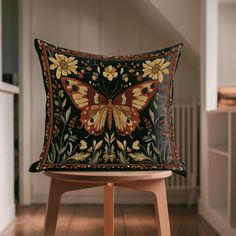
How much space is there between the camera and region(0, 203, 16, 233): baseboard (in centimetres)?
195

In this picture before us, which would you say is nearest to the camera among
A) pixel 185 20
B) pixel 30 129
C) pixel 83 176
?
pixel 83 176

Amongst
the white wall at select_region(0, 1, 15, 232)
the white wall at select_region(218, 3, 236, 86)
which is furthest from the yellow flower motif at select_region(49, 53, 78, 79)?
the white wall at select_region(218, 3, 236, 86)

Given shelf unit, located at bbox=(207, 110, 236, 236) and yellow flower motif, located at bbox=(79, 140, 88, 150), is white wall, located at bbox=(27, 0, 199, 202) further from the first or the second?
yellow flower motif, located at bbox=(79, 140, 88, 150)

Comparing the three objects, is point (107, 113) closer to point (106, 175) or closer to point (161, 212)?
point (106, 175)

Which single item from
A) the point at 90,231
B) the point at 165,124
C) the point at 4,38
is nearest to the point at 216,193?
the point at 90,231

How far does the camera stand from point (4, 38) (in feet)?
9.50

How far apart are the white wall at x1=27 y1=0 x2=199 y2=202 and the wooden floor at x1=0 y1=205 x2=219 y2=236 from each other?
0.19m

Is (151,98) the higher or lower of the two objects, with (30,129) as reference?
higher

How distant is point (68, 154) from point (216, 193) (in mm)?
1230

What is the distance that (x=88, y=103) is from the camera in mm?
1150

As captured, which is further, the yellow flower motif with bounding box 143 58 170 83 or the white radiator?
the white radiator

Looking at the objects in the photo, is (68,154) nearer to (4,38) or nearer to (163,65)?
(163,65)

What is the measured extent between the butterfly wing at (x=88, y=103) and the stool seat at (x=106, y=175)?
0.14m

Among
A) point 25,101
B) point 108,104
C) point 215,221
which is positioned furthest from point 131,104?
point 25,101
